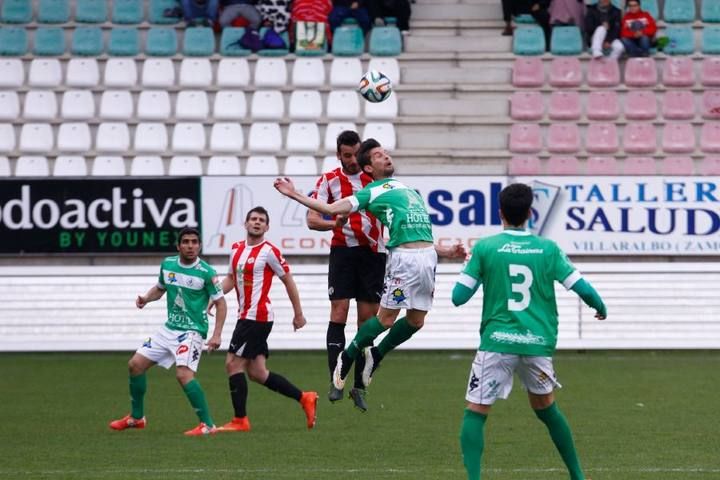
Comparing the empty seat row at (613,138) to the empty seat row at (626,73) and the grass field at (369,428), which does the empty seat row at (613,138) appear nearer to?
the empty seat row at (626,73)

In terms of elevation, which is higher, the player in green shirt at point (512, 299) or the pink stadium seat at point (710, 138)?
the pink stadium seat at point (710, 138)

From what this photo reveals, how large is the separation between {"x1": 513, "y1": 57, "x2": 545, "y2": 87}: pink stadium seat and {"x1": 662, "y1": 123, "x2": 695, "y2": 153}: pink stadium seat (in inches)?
84.4

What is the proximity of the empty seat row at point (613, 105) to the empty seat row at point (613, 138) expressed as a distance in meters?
0.25

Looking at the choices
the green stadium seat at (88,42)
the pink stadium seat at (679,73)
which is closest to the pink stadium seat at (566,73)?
the pink stadium seat at (679,73)

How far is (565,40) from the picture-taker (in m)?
22.9

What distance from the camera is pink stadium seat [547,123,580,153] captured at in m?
21.9

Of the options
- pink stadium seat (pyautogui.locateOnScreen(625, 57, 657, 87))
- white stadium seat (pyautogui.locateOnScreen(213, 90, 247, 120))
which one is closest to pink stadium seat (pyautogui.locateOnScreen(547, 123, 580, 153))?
pink stadium seat (pyautogui.locateOnScreen(625, 57, 657, 87))

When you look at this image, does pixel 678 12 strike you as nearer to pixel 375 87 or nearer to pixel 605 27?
pixel 605 27

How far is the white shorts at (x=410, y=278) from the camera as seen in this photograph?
9.89 meters

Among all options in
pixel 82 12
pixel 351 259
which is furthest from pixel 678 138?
pixel 351 259

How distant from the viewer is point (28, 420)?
12.6 meters

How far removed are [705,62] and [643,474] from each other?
14874mm

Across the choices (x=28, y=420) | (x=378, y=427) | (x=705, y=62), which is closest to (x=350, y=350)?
(x=378, y=427)

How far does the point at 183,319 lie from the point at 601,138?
11434 mm
